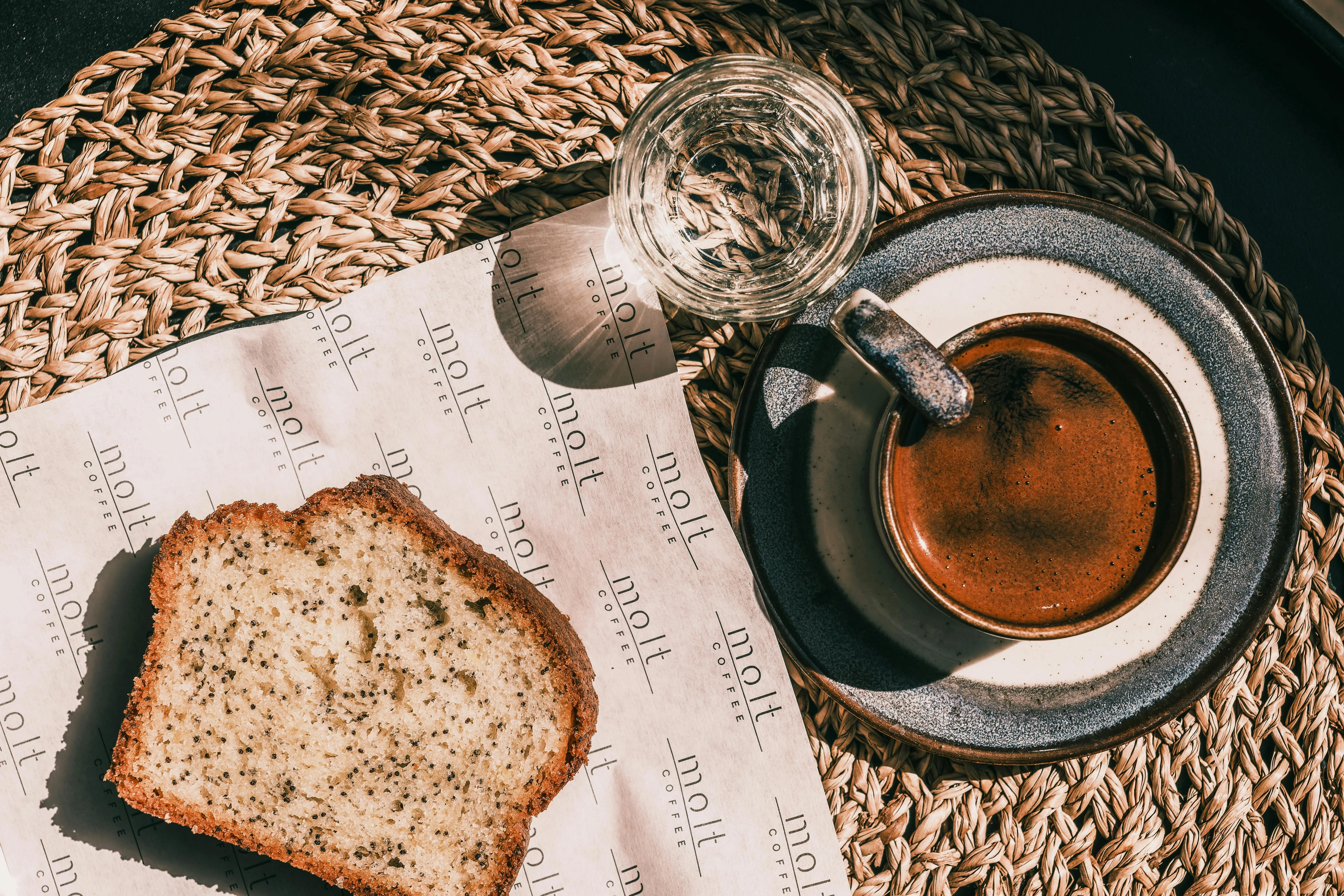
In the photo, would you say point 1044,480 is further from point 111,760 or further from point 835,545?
point 111,760

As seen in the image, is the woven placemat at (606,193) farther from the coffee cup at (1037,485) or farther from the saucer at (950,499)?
the coffee cup at (1037,485)

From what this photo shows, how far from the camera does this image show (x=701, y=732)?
1374 mm

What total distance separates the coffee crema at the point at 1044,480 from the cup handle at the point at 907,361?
0.42 feet

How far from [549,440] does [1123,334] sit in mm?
852

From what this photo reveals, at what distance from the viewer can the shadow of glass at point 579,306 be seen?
4.47ft

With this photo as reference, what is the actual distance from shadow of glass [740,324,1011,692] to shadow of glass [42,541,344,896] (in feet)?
2.85

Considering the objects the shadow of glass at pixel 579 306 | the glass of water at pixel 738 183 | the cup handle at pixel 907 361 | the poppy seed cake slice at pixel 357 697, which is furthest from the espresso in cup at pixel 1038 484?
the poppy seed cake slice at pixel 357 697

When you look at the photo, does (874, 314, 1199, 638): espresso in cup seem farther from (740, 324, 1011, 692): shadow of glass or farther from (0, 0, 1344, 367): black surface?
(0, 0, 1344, 367): black surface

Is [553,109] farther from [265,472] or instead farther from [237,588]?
[237,588]

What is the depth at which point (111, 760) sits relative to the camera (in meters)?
1.39

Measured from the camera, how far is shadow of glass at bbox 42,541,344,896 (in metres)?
1.38

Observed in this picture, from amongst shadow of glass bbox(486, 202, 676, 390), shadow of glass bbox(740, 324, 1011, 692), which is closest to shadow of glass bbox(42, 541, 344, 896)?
shadow of glass bbox(486, 202, 676, 390)

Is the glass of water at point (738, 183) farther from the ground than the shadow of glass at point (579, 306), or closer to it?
farther from the ground

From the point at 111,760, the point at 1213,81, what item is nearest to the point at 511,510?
the point at 111,760
